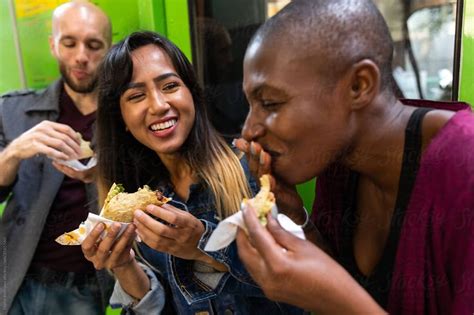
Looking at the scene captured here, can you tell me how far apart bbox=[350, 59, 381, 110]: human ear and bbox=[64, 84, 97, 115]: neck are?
4.76 ft

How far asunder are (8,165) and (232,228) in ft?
4.38

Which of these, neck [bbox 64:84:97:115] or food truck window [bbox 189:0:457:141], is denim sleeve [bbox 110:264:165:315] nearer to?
food truck window [bbox 189:0:457:141]

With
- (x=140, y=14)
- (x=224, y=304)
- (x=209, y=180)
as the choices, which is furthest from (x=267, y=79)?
(x=140, y=14)

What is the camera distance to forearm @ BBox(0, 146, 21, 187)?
→ 5.72 ft

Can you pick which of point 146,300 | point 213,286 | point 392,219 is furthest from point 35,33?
point 392,219

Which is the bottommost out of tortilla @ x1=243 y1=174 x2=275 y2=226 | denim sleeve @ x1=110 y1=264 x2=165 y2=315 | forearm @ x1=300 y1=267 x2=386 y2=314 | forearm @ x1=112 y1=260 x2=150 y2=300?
denim sleeve @ x1=110 y1=264 x2=165 y2=315

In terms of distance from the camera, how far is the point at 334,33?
82 centimetres

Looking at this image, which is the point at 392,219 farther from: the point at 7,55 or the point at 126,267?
the point at 7,55

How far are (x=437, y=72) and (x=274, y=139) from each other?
0.84 meters

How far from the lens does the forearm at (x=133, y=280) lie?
4.28 feet

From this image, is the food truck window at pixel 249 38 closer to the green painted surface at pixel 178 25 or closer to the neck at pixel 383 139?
the green painted surface at pixel 178 25

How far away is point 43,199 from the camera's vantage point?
186 cm

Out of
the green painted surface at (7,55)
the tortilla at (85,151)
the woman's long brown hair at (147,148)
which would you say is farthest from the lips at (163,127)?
the green painted surface at (7,55)

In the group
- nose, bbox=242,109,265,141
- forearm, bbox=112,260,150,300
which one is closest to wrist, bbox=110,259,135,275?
forearm, bbox=112,260,150,300
